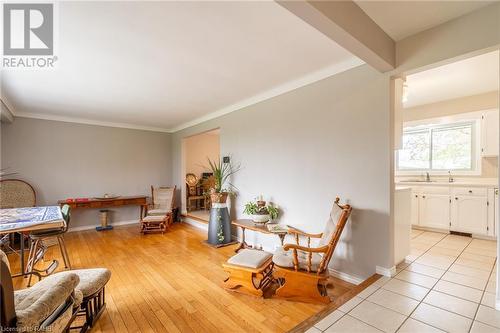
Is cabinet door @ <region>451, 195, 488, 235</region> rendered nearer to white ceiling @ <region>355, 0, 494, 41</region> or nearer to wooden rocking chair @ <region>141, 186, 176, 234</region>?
white ceiling @ <region>355, 0, 494, 41</region>

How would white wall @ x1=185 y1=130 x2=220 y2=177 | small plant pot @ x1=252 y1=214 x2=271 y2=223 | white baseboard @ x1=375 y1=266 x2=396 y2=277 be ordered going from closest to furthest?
white baseboard @ x1=375 y1=266 x2=396 y2=277
small plant pot @ x1=252 y1=214 x2=271 y2=223
white wall @ x1=185 y1=130 x2=220 y2=177

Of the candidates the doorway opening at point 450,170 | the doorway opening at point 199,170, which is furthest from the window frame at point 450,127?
the doorway opening at point 199,170

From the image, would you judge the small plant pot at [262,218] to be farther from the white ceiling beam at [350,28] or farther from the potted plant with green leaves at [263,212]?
the white ceiling beam at [350,28]

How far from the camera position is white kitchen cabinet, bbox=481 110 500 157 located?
3.83 m

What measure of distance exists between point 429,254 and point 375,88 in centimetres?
232

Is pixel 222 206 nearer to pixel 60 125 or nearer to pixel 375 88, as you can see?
pixel 375 88

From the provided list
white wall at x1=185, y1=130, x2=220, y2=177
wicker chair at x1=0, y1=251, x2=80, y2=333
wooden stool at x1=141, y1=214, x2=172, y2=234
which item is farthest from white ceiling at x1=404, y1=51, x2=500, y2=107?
white wall at x1=185, y1=130, x2=220, y2=177

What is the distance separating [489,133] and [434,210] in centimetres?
159

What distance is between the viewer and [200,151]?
753 centimetres

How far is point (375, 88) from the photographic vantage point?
240cm

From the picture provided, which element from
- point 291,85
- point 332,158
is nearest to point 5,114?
point 291,85

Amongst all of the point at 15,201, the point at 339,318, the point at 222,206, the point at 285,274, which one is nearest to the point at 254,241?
the point at 222,206

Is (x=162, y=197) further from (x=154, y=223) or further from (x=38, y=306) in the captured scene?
(x=38, y=306)

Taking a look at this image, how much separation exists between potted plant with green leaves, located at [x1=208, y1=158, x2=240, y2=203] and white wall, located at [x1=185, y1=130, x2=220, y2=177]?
9.79ft
